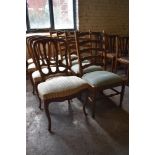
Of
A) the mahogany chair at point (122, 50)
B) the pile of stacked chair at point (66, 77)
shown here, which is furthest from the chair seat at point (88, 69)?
the mahogany chair at point (122, 50)

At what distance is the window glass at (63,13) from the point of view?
4.11 meters

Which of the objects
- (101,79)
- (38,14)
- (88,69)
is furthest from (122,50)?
(38,14)

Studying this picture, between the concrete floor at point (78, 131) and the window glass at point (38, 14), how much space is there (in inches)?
89.2

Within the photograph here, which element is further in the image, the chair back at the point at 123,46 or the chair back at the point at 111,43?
the chair back at the point at 111,43

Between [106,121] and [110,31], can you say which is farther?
[110,31]

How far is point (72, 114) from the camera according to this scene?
7.00 feet

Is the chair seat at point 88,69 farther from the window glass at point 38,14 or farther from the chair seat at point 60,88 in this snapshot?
the window glass at point 38,14
